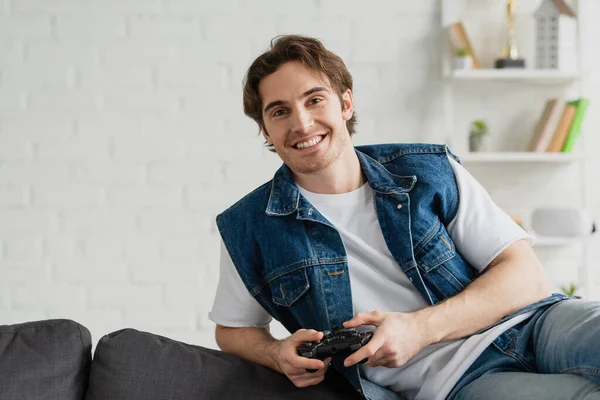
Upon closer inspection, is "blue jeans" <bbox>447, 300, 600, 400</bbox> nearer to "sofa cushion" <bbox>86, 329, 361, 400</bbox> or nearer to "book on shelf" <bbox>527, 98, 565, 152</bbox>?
"sofa cushion" <bbox>86, 329, 361, 400</bbox>

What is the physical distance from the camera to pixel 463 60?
3.13 meters

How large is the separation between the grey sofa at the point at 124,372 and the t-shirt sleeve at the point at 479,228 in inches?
16.8

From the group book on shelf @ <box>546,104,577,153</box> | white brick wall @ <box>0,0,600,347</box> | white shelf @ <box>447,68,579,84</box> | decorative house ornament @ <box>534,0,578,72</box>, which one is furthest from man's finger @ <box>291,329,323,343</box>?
decorative house ornament @ <box>534,0,578,72</box>

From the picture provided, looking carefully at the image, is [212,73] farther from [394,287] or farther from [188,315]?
[394,287]

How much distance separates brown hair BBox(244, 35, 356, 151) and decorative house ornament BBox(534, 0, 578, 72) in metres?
1.48

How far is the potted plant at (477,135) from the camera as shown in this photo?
3209mm

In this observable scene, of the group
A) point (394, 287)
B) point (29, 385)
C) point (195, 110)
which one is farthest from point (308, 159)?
point (195, 110)

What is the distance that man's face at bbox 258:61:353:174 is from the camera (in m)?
1.85

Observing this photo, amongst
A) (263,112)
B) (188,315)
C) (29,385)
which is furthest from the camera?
(188,315)

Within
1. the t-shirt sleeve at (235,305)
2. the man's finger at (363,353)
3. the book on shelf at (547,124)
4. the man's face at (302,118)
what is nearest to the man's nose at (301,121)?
the man's face at (302,118)

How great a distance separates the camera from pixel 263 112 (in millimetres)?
1949

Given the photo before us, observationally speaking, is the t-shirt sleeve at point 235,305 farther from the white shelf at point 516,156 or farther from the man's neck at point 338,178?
the white shelf at point 516,156

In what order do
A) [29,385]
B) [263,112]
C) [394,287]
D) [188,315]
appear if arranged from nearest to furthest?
[29,385] < [394,287] < [263,112] < [188,315]

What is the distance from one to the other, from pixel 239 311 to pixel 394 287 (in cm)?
36
